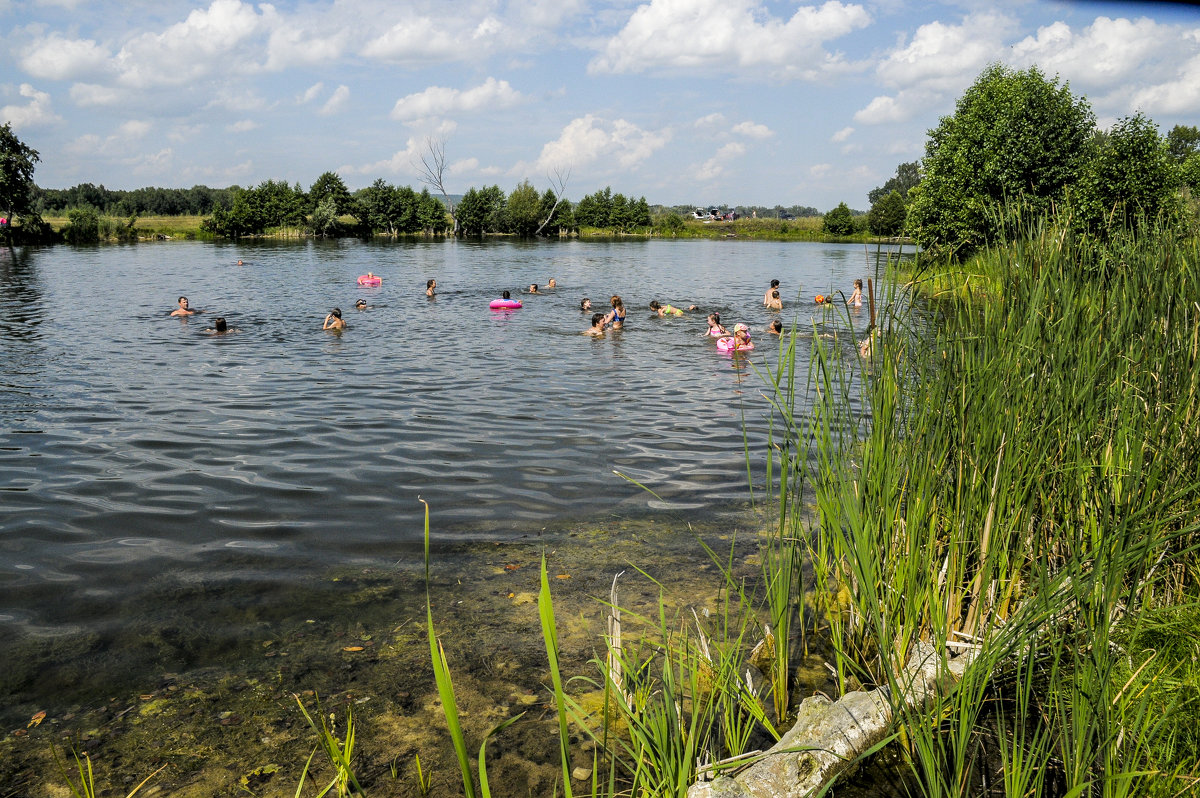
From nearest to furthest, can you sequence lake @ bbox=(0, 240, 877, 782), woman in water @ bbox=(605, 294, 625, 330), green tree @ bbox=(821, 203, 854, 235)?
lake @ bbox=(0, 240, 877, 782)
woman in water @ bbox=(605, 294, 625, 330)
green tree @ bbox=(821, 203, 854, 235)

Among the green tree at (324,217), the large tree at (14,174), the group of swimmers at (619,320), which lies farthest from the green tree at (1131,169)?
the green tree at (324,217)

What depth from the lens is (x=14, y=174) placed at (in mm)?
53812

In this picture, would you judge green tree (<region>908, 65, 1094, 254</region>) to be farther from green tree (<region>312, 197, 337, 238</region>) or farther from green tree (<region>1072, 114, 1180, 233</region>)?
green tree (<region>312, 197, 337, 238</region>)

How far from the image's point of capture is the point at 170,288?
27594mm

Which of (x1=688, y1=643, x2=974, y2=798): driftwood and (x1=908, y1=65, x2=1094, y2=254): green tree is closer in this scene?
(x1=688, y1=643, x2=974, y2=798): driftwood

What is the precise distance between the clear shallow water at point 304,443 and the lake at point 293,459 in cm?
3

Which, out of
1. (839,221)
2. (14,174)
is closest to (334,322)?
(14,174)

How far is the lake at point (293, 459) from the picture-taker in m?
5.18

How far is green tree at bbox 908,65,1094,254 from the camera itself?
24812 millimetres

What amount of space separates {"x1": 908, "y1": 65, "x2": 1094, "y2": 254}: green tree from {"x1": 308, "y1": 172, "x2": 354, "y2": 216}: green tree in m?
70.0

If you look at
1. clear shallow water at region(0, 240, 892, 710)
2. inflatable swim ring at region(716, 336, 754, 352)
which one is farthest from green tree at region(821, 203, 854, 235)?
inflatable swim ring at region(716, 336, 754, 352)

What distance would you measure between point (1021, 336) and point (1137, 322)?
1288mm

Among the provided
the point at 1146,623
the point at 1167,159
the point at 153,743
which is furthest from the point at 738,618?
the point at 1167,159

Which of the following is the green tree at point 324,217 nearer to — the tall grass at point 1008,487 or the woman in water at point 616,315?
the woman in water at point 616,315
